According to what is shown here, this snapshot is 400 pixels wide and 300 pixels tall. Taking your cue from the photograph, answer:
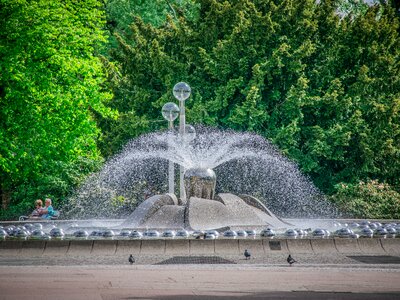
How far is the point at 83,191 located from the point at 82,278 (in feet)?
77.7

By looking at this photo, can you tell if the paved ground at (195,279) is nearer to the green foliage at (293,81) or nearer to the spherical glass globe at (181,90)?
the spherical glass globe at (181,90)

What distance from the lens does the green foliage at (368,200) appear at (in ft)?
110

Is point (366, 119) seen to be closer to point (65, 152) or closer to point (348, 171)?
point (348, 171)

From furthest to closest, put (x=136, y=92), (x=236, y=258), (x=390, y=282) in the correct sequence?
(x=136, y=92), (x=236, y=258), (x=390, y=282)

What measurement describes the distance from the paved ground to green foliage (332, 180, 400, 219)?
1771 cm

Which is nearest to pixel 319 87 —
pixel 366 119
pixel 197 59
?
pixel 366 119

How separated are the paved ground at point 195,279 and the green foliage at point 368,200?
17.7m

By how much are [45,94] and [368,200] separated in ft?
44.2

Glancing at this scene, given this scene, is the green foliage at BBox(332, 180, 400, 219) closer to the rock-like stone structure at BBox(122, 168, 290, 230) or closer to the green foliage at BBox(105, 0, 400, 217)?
the green foliage at BBox(105, 0, 400, 217)

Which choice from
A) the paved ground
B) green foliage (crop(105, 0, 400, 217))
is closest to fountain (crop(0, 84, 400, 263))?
the paved ground

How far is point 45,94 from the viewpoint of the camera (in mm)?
34750

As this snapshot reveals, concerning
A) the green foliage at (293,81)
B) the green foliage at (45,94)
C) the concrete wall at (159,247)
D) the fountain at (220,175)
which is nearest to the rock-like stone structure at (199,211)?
Answer: the concrete wall at (159,247)

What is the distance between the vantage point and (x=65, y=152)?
35.3 metres

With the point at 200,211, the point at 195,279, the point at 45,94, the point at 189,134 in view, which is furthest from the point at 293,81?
the point at 195,279
